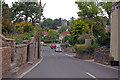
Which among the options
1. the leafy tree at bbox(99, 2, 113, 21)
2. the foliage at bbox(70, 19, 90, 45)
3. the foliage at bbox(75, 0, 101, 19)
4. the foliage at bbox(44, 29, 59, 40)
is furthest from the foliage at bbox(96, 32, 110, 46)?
the foliage at bbox(44, 29, 59, 40)

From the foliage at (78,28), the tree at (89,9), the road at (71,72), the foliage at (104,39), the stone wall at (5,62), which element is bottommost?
the road at (71,72)

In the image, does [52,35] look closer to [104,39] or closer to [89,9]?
[89,9]

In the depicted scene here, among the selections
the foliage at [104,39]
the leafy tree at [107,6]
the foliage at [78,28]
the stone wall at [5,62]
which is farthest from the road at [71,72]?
the foliage at [78,28]

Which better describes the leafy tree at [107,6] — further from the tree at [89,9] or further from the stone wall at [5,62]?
the stone wall at [5,62]

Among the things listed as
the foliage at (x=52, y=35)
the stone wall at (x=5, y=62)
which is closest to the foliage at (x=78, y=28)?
the stone wall at (x=5, y=62)

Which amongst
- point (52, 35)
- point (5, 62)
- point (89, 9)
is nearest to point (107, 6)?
point (89, 9)

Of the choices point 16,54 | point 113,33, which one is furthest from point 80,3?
point 16,54

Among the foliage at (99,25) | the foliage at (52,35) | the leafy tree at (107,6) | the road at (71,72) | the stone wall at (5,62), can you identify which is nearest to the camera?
the stone wall at (5,62)

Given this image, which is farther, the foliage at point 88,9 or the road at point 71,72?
the foliage at point 88,9

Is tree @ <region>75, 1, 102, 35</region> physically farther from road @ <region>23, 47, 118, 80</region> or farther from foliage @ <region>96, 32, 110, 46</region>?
road @ <region>23, 47, 118, 80</region>

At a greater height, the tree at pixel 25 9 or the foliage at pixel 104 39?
the tree at pixel 25 9

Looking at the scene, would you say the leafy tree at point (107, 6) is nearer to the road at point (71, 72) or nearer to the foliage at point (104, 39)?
the foliage at point (104, 39)

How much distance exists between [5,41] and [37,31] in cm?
1681

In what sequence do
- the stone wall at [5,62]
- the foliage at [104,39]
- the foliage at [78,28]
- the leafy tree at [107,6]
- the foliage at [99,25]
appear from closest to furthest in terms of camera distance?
the stone wall at [5,62], the foliage at [104,39], the leafy tree at [107,6], the foliage at [99,25], the foliage at [78,28]
